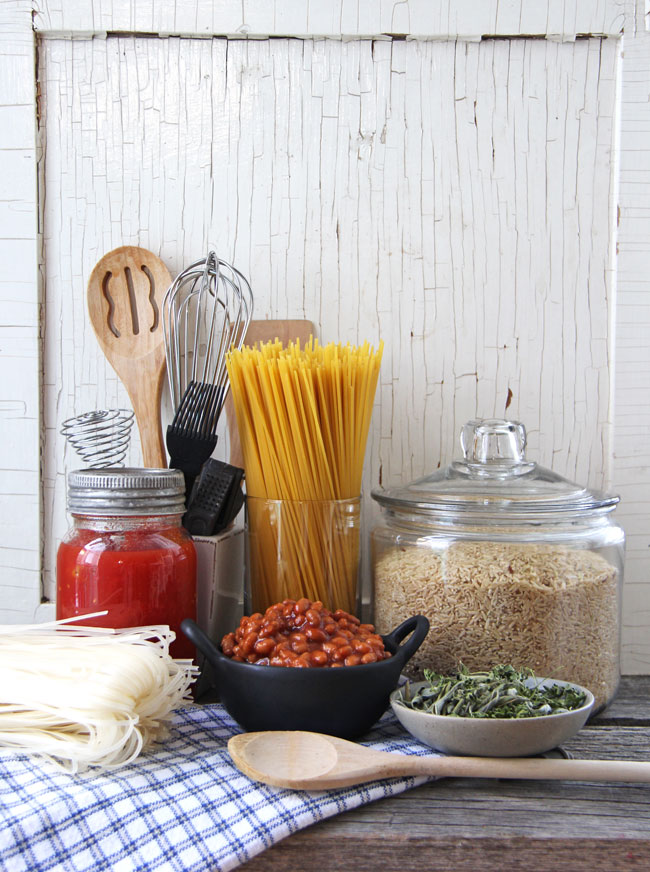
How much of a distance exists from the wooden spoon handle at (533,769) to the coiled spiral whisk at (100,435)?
481 mm

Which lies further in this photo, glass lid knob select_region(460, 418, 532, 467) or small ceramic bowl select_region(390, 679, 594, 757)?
glass lid knob select_region(460, 418, 532, 467)

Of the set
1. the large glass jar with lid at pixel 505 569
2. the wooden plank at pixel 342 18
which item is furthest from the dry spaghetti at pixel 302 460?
the wooden plank at pixel 342 18

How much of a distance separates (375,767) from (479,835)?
87 millimetres

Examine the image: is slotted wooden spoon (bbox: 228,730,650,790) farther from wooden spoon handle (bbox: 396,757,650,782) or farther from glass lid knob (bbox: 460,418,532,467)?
glass lid knob (bbox: 460,418,532,467)

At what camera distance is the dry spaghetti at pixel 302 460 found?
2.67ft

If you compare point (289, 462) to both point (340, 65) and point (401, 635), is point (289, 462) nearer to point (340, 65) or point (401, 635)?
point (401, 635)

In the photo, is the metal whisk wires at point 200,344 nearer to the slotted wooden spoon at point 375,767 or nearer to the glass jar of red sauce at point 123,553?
the glass jar of red sauce at point 123,553

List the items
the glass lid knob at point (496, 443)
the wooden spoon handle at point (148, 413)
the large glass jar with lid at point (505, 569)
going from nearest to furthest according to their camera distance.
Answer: the large glass jar with lid at point (505, 569), the glass lid knob at point (496, 443), the wooden spoon handle at point (148, 413)

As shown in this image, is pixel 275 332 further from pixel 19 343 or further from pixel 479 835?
pixel 479 835

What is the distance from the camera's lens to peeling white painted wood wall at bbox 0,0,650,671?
0.97 m

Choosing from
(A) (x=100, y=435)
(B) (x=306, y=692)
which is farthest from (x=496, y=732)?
(A) (x=100, y=435)

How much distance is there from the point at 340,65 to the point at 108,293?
40 centimetres

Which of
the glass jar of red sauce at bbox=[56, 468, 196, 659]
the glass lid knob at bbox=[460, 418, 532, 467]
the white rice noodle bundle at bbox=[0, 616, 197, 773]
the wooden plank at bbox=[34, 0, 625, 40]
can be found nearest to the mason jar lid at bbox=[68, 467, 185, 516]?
the glass jar of red sauce at bbox=[56, 468, 196, 659]

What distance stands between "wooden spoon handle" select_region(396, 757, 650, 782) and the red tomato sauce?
0.94ft
